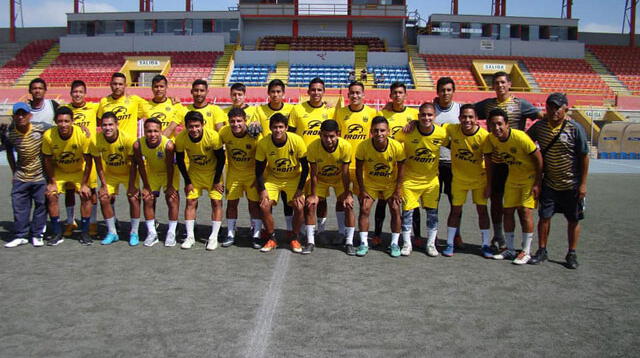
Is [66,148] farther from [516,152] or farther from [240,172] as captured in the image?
[516,152]

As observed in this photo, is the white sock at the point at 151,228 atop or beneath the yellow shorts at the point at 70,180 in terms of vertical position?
beneath

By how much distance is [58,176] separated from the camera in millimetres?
6316

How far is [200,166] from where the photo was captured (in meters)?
6.20

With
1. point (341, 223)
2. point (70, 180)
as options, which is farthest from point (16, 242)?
point (341, 223)

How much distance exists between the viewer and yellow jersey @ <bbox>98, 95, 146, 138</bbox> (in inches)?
276

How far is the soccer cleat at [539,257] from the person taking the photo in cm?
531

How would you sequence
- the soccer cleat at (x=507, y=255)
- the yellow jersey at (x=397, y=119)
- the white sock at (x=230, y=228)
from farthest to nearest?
the yellow jersey at (x=397, y=119), the white sock at (x=230, y=228), the soccer cleat at (x=507, y=255)

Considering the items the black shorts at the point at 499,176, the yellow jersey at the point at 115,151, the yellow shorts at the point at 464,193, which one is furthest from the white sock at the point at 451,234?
the yellow jersey at the point at 115,151

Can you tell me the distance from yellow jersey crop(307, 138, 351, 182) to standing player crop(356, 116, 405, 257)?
0.19 meters

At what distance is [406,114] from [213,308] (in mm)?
3802

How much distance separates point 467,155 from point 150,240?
411 centimetres

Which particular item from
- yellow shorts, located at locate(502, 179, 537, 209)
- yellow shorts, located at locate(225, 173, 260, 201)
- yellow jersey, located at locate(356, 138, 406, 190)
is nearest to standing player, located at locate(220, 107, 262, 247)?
yellow shorts, located at locate(225, 173, 260, 201)

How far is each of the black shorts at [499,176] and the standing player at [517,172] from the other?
0.17 metres

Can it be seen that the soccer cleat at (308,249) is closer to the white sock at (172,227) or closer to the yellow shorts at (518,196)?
the white sock at (172,227)
